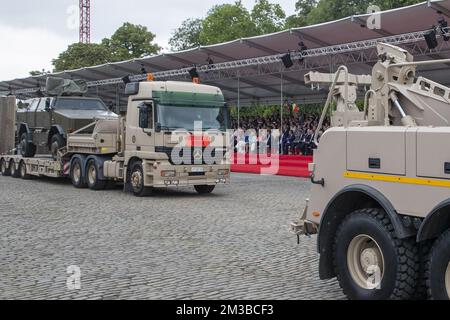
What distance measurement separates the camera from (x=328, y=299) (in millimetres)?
5656

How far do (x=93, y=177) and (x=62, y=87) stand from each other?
4.38 m

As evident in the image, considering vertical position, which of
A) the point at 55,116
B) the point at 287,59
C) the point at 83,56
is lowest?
the point at 55,116

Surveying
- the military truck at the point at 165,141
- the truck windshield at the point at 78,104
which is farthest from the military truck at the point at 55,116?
the military truck at the point at 165,141

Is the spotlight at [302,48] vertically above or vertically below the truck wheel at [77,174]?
above

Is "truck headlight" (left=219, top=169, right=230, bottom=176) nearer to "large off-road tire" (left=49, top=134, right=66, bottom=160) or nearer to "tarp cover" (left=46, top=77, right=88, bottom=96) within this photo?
"large off-road tire" (left=49, top=134, right=66, bottom=160)

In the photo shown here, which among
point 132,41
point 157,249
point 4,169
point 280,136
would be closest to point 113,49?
point 132,41

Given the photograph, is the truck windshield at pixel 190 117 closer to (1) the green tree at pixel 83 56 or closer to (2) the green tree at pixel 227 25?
(1) the green tree at pixel 83 56

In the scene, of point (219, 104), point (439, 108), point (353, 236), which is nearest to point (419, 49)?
point (219, 104)

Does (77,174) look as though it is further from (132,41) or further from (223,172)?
(132,41)

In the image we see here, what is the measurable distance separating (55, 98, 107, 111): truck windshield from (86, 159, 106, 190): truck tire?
2.96 m

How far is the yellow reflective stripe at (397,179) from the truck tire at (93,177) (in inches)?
457

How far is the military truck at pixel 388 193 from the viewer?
4480 millimetres

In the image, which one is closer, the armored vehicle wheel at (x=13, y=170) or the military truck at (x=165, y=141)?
the military truck at (x=165, y=141)

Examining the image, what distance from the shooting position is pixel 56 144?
18109mm
